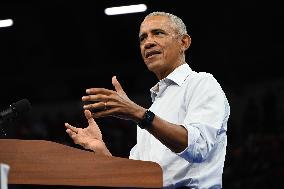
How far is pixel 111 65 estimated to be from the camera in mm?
8211

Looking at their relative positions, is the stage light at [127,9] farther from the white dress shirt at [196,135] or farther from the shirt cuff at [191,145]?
the shirt cuff at [191,145]

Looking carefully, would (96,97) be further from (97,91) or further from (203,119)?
(203,119)

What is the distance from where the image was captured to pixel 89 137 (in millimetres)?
2449

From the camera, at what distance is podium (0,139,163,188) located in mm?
1691

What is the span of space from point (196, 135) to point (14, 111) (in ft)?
2.03

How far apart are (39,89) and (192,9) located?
8.12ft

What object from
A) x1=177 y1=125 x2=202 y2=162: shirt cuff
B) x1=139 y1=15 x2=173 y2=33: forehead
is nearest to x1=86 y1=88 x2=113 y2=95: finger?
x1=177 y1=125 x2=202 y2=162: shirt cuff

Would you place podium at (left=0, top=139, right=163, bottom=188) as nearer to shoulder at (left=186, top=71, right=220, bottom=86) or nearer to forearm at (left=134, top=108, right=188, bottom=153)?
forearm at (left=134, top=108, right=188, bottom=153)

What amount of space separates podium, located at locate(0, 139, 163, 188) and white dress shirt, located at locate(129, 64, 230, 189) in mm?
245

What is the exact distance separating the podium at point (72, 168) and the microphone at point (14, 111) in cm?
19

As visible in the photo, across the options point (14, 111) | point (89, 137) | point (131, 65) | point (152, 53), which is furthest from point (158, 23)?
point (131, 65)

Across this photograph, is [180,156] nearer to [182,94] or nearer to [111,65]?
[182,94]

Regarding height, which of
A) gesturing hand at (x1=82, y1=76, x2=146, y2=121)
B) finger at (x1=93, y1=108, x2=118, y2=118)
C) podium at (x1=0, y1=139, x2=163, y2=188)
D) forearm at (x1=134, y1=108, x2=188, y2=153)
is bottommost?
podium at (x1=0, y1=139, x2=163, y2=188)

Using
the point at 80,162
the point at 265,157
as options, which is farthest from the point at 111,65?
the point at 80,162
